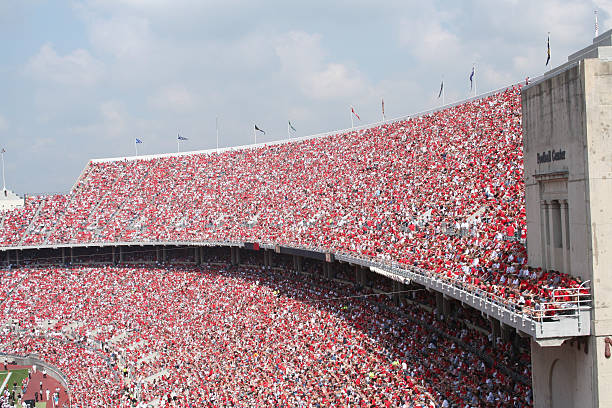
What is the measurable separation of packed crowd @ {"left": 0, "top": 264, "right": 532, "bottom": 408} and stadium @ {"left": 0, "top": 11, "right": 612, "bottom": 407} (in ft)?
0.33

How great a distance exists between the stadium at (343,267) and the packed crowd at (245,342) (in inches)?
4.0

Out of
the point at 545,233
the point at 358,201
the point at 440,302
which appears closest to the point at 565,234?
the point at 545,233

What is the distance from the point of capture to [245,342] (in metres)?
30.3

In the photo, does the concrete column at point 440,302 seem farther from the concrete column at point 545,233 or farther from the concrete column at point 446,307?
the concrete column at point 545,233

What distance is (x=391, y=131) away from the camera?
133 feet

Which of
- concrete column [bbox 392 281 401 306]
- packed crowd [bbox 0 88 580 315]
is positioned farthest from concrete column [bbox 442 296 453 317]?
concrete column [bbox 392 281 401 306]

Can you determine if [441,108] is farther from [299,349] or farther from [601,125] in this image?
[601,125]

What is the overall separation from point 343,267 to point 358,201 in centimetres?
402

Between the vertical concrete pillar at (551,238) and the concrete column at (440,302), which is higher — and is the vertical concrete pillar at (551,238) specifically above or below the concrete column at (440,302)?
above

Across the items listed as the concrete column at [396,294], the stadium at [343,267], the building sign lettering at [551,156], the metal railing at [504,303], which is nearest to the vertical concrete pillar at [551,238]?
the stadium at [343,267]

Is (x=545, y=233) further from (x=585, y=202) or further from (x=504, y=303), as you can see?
(x=585, y=202)

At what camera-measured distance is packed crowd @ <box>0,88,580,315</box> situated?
66.0ft

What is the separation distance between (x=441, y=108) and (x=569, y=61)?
23.6 m

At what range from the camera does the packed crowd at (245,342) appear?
19812mm
